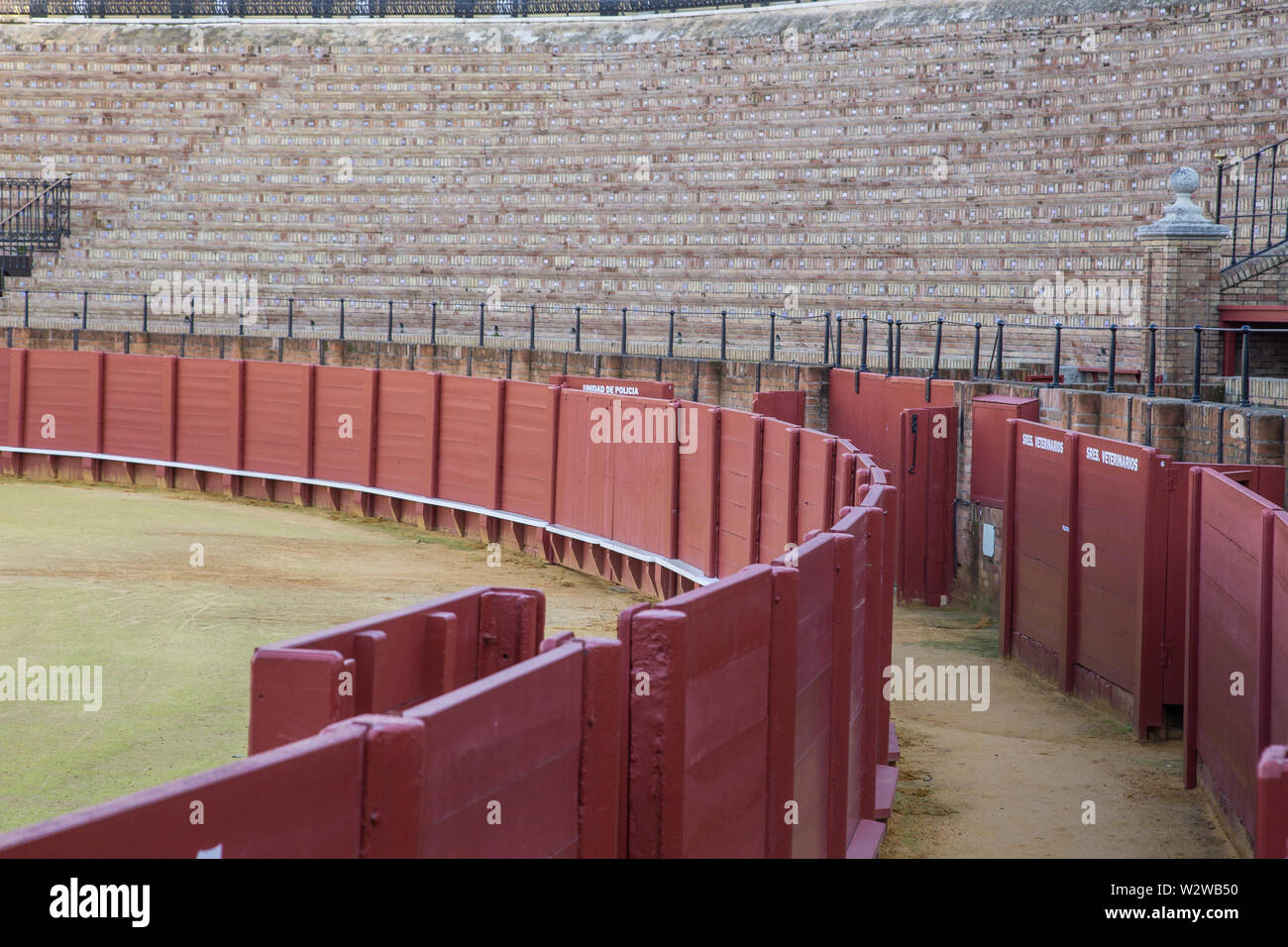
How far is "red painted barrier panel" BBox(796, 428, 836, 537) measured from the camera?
920 cm

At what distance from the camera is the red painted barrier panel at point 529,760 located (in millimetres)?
2939

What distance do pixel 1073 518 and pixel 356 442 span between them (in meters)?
9.80

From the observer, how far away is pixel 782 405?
46.1 feet

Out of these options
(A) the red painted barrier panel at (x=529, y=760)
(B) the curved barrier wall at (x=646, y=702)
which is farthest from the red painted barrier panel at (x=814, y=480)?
(A) the red painted barrier panel at (x=529, y=760)

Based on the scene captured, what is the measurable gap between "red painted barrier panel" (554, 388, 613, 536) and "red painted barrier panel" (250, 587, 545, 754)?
9306 millimetres

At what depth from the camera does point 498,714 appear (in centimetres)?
315

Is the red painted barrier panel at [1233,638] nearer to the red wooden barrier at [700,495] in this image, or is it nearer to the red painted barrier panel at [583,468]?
the red wooden barrier at [700,495]

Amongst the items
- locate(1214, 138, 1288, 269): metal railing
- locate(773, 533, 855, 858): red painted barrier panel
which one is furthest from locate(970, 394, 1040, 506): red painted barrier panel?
locate(1214, 138, 1288, 269): metal railing

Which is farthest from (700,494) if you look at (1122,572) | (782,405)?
(1122,572)

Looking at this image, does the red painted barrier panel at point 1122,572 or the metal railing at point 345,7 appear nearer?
the red painted barrier panel at point 1122,572

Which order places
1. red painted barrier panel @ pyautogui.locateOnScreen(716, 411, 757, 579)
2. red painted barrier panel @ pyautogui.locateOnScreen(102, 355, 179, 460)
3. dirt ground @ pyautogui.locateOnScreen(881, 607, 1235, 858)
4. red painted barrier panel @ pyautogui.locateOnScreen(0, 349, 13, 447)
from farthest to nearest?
red painted barrier panel @ pyautogui.locateOnScreen(0, 349, 13, 447) < red painted barrier panel @ pyautogui.locateOnScreen(102, 355, 179, 460) < red painted barrier panel @ pyautogui.locateOnScreen(716, 411, 757, 579) < dirt ground @ pyautogui.locateOnScreen(881, 607, 1235, 858)

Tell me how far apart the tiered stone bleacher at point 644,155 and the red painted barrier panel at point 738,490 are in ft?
31.6

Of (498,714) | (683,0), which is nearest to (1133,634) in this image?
(498,714)

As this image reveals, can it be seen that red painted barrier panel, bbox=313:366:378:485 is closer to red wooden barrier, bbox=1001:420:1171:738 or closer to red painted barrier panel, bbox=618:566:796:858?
red wooden barrier, bbox=1001:420:1171:738
